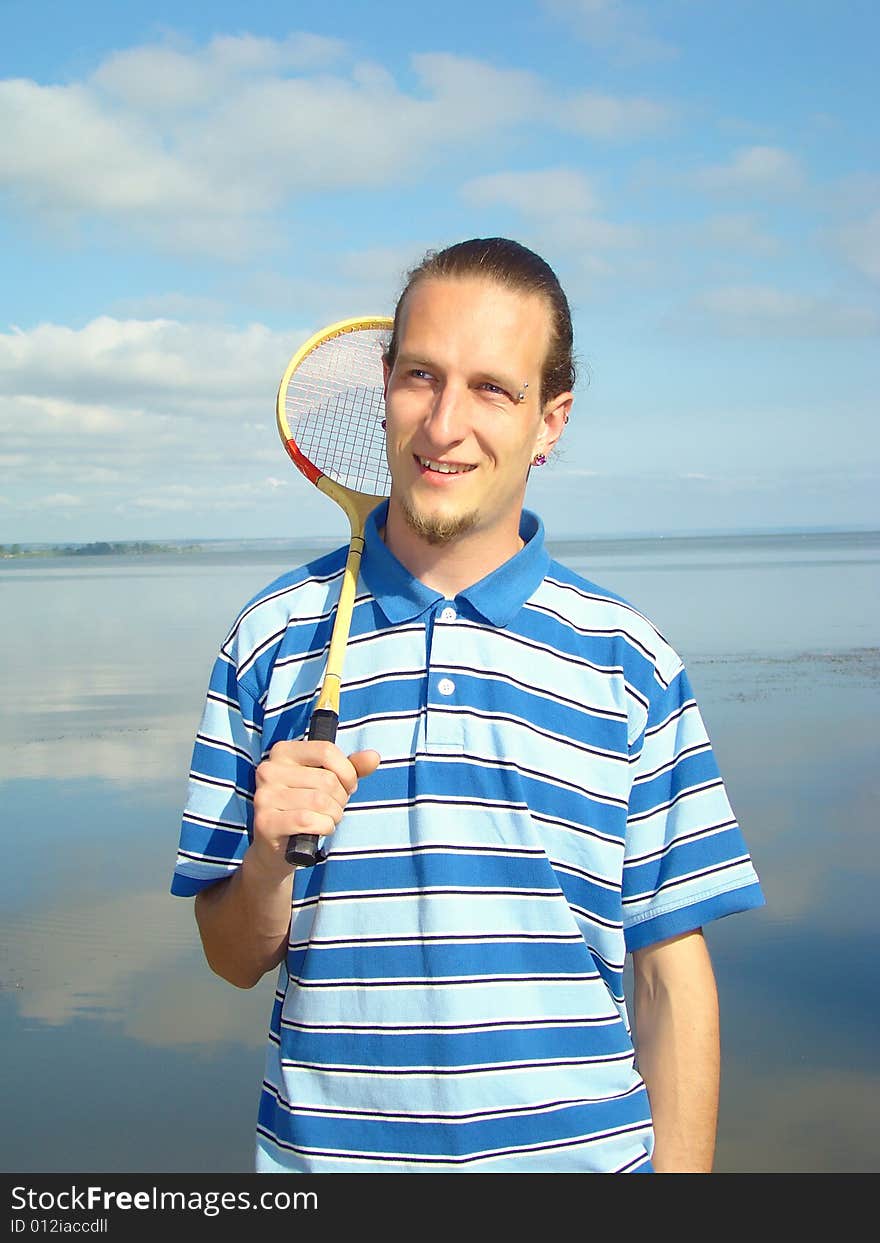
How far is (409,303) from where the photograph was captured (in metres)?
2.41

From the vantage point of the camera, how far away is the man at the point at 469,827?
6.82ft

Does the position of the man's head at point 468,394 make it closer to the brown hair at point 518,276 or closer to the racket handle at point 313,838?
the brown hair at point 518,276

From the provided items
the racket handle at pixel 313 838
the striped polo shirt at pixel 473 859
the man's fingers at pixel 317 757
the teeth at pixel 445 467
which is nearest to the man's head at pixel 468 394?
the teeth at pixel 445 467

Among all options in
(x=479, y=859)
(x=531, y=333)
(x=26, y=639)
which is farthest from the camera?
(x=26, y=639)

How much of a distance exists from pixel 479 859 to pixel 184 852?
0.57 m

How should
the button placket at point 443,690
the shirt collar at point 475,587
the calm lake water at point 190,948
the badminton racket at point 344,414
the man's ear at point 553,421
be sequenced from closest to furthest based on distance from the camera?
the button placket at point 443,690
the shirt collar at point 475,587
the man's ear at point 553,421
the badminton racket at point 344,414
the calm lake water at point 190,948

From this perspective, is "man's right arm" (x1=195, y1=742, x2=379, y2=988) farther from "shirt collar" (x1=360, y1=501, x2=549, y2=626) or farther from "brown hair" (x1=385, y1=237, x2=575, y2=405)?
"brown hair" (x1=385, y1=237, x2=575, y2=405)

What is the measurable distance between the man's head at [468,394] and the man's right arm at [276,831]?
536 millimetres

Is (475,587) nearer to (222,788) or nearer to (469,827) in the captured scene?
(469,827)

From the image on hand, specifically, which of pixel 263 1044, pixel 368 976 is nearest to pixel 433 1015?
pixel 368 976

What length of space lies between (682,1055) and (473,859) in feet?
1.88

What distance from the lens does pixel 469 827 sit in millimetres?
2174

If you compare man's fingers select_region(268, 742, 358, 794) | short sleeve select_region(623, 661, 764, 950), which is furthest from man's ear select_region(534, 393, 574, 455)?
man's fingers select_region(268, 742, 358, 794)
